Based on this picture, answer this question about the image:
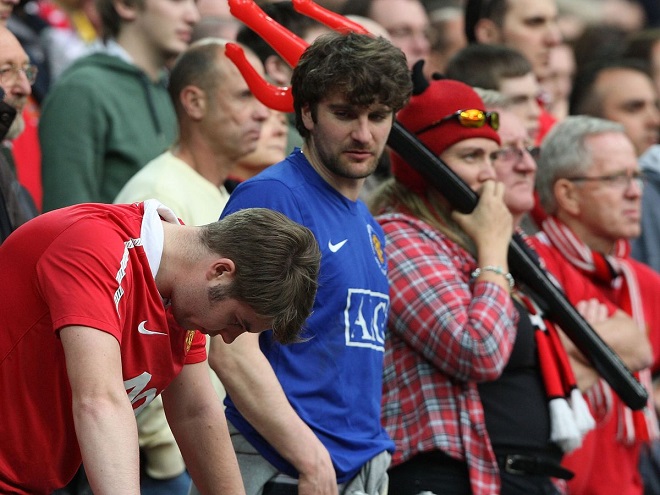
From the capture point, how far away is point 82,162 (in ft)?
17.4

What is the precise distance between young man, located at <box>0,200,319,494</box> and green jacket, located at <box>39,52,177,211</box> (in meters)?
2.16

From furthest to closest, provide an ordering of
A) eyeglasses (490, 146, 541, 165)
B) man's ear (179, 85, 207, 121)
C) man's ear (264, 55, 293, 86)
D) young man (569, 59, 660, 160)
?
young man (569, 59, 660, 160) → man's ear (264, 55, 293, 86) → eyeglasses (490, 146, 541, 165) → man's ear (179, 85, 207, 121)

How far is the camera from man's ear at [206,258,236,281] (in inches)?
120

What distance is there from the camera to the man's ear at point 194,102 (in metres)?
5.05

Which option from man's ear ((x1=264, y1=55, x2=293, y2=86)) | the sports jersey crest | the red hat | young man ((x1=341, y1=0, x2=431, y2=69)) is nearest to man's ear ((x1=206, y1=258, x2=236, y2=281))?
the sports jersey crest

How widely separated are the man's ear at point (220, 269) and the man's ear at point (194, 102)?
2.06 metres

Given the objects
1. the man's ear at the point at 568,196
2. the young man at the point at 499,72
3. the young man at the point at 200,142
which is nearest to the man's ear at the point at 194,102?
the young man at the point at 200,142

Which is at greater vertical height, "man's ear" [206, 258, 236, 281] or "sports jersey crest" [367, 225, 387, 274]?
"man's ear" [206, 258, 236, 281]

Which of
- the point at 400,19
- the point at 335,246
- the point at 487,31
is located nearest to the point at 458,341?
the point at 335,246

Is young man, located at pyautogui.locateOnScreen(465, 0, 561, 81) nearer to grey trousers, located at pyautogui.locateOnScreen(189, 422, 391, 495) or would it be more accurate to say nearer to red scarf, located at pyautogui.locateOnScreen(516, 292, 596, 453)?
red scarf, located at pyautogui.locateOnScreen(516, 292, 596, 453)

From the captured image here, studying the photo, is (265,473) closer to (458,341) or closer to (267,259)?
(458,341)

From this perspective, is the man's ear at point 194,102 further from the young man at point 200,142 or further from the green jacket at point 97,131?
the green jacket at point 97,131

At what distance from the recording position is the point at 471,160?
485 cm

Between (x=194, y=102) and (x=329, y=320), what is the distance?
5.22 feet
